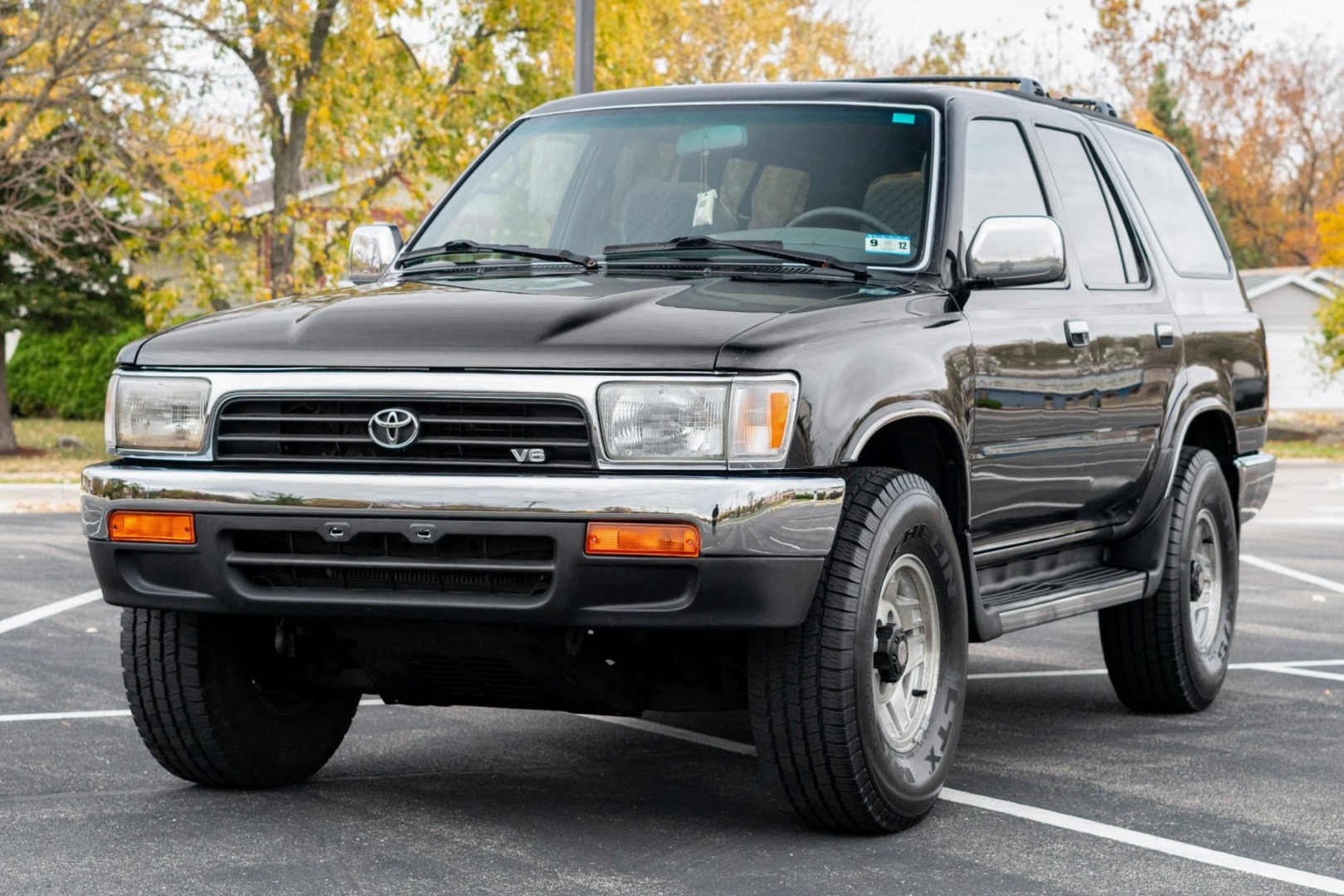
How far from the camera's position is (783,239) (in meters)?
5.55

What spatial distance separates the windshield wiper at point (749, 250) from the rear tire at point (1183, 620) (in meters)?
2.04

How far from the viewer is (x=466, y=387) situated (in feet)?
14.6

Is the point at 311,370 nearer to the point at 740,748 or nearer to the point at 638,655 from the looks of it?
the point at 638,655

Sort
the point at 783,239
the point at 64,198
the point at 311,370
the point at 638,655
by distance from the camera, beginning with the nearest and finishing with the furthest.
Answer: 1. the point at 311,370
2. the point at 638,655
3. the point at 783,239
4. the point at 64,198

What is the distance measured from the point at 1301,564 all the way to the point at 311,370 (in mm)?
9847

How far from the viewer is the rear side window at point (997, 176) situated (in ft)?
19.3

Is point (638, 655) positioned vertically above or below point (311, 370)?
below

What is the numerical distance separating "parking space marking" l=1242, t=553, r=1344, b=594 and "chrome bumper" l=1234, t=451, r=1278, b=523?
12.2 feet

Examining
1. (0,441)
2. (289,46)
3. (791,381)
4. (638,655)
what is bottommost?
(0,441)

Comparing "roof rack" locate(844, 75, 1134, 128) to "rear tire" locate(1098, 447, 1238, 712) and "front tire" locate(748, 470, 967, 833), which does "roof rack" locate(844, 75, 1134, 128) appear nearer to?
"rear tire" locate(1098, 447, 1238, 712)

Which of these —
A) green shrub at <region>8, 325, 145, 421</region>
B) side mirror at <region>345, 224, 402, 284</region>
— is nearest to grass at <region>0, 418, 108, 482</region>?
green shrub at <region>8, 325, 145, 421</region>

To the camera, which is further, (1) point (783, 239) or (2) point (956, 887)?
(1) point (783, 239)

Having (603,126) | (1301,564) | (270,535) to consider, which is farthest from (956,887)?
(1301,564)

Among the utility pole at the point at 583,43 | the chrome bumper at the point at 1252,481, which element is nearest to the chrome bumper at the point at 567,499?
the chrome bumper at the point at 1252,481
